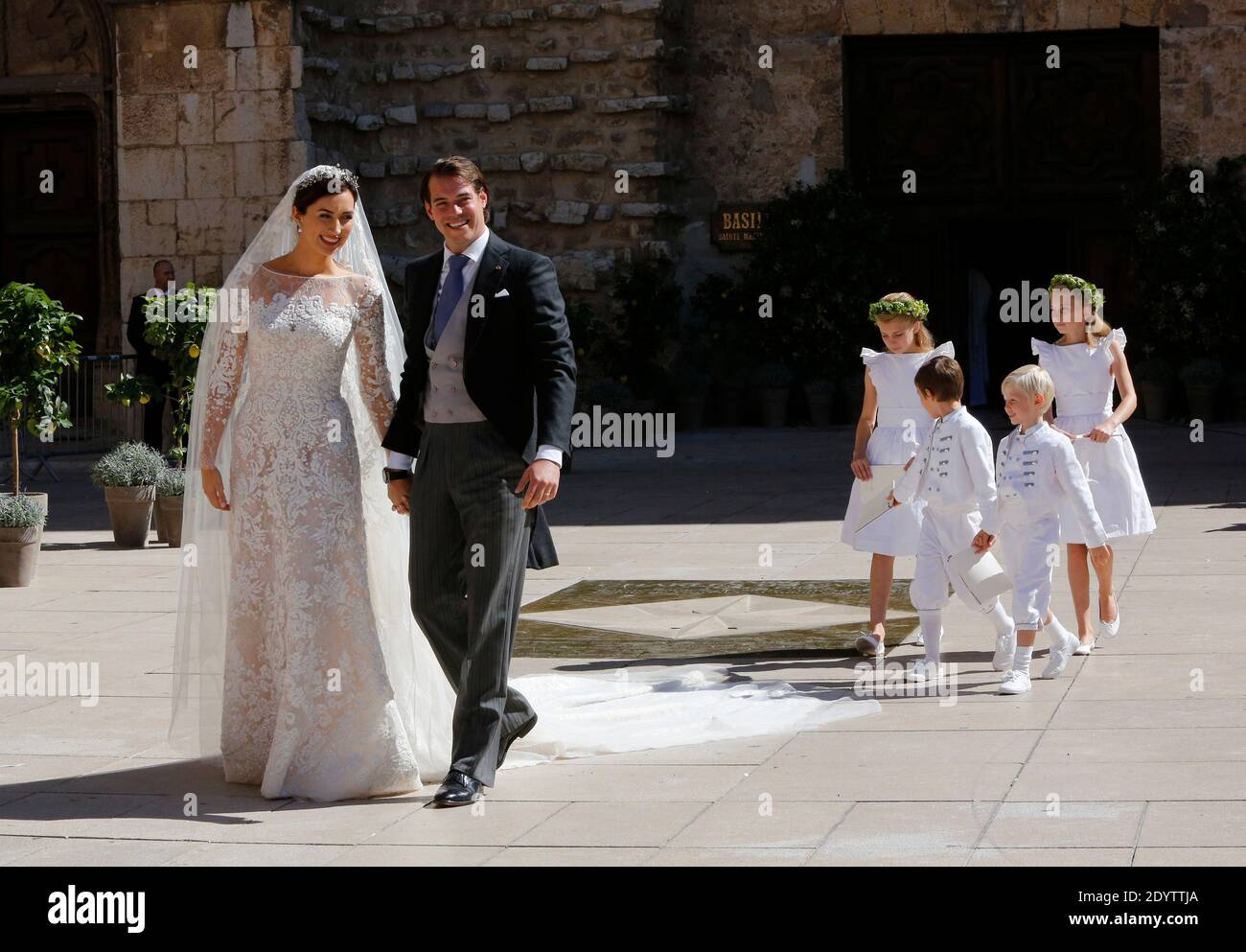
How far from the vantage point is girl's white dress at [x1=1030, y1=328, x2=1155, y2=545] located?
8164 millimetres

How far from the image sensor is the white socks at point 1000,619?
7.25 m

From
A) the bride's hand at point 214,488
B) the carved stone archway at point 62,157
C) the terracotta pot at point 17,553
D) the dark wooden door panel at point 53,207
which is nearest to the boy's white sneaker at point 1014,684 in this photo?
the bride's hand at point 214,488

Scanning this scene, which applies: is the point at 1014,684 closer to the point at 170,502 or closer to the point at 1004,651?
the point at 1004,651

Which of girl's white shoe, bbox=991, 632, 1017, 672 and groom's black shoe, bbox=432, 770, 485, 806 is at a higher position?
girl's white shoe, bbox=991, 632, 1017, 672

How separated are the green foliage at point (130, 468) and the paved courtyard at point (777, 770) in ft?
6.43

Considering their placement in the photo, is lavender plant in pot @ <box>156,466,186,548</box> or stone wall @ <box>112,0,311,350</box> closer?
lavender plant in pot @ <box>156,466,186,548</box>

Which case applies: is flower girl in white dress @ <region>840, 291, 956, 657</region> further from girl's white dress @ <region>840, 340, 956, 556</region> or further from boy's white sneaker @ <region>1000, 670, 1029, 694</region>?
boy's white sneaker @ <region>1000, 670, 1029, 694</region>

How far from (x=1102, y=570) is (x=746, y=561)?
3.19 metres

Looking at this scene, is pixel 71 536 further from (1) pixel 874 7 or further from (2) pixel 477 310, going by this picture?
(1) pixel 874 7

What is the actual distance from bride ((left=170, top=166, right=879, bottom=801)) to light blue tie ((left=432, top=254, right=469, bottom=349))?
379 mm

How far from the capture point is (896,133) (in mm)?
20062

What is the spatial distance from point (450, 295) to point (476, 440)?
490 millimetres

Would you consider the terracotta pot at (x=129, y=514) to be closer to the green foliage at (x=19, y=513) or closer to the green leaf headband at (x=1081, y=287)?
the green foliage at (x=19, y=513)

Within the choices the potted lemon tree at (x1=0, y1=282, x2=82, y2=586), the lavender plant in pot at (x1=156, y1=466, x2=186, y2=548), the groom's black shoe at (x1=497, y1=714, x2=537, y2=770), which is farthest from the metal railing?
the groom's black shoe at (x1=497, y1=714, x2=537, y2=770)
